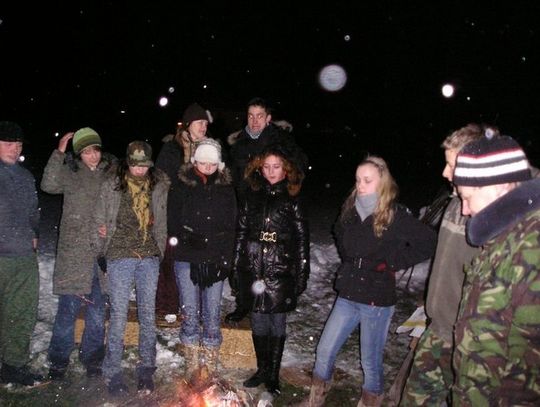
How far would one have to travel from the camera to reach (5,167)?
368cm

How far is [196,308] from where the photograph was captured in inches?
161

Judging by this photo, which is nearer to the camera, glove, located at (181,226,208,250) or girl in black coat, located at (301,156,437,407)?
girl in black coat, located at (301,156,437,407)

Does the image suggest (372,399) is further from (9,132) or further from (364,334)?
(9,132)

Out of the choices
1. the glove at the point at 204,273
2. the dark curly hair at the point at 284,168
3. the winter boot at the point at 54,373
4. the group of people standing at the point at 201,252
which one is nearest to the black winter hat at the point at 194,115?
the group of people standing at the point at 201,252

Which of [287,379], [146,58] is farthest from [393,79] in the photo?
[287,379]

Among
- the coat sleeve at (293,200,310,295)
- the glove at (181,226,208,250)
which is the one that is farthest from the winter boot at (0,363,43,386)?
the coat sleeve at (293,200,310,295)

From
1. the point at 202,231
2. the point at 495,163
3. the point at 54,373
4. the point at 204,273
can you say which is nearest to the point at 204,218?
the point at 202,231

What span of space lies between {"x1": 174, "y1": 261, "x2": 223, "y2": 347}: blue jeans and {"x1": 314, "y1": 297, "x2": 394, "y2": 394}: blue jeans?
115 centimetres

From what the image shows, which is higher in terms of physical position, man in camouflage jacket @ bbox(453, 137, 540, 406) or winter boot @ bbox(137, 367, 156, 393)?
man in camouflage jacket @ bbox(453, 137, 540, 406)

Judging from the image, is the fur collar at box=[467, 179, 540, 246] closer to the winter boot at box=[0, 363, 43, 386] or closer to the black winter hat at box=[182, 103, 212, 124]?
the black winter hat at box=[182, 103, 212, 124]

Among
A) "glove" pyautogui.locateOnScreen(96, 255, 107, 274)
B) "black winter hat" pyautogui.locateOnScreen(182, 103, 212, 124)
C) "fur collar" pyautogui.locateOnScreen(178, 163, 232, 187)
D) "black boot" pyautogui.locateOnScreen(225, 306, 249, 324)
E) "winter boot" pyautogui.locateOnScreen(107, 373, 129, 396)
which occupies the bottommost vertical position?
"winter boot" pyautogui.locateOnScreen(107, 373, 129, 396)

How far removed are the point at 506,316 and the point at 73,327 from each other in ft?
12.6

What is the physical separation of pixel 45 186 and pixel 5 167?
1.20ft

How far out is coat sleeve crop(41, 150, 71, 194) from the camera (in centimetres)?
375
